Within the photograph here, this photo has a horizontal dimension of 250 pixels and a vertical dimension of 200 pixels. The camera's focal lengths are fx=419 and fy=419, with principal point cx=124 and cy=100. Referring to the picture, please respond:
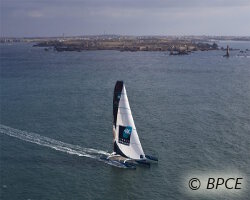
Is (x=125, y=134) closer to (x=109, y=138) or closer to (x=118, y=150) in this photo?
(x=118, y=150)

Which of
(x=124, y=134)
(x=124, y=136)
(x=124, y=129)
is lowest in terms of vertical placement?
(x=124, y=136)

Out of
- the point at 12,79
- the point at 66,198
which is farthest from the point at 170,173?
the point at 12,79

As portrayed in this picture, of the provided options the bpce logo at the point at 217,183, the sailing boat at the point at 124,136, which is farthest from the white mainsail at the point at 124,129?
the bpce logo at the point at 217,183

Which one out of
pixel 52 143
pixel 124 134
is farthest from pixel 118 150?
pixel 52 143

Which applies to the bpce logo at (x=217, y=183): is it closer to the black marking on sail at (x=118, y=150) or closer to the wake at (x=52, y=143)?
the black marking on sail at (x=118, y=150)

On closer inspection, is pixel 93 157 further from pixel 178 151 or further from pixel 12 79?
pixel 12 79

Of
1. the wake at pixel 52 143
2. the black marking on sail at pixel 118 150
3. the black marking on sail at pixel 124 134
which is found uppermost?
the black marking on sail at pixel 124 134
